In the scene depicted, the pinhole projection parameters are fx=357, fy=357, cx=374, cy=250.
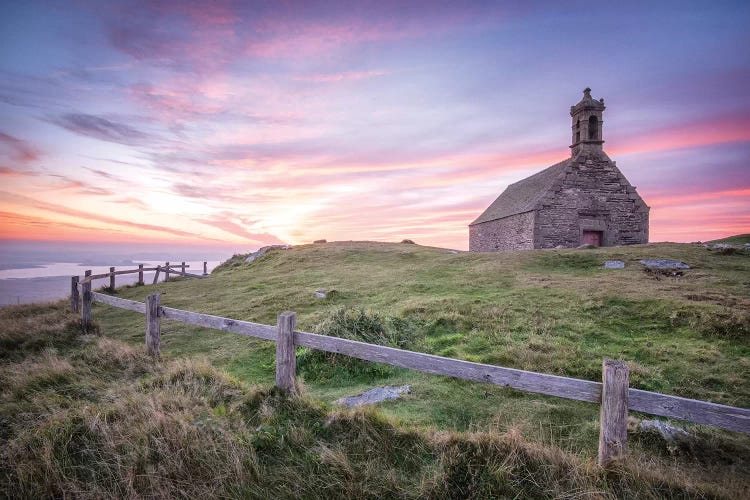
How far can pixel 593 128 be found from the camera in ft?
88.0

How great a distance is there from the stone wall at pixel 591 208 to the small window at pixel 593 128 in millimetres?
1470

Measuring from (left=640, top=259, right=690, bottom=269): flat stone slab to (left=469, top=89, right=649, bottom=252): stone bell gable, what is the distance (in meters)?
8.47

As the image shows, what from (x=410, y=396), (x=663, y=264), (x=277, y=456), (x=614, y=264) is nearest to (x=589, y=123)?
(x=614, y=264)

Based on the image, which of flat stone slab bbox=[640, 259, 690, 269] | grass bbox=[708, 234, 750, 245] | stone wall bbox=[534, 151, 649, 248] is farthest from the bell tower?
flat stone slab bbox=[640, 259, 690, 269]

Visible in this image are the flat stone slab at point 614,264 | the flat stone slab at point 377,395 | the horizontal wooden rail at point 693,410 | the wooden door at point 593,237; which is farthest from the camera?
the wooden door at point 593,237

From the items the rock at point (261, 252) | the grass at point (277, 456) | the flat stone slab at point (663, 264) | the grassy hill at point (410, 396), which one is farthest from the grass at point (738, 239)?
the rock at point (261, 252)

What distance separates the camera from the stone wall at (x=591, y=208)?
83.3ft

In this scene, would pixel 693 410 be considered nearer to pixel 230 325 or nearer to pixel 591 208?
pixel 230 325

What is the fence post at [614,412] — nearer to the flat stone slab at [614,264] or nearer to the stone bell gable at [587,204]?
the flat stone slab at [614,264]

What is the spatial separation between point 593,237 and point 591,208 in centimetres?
211

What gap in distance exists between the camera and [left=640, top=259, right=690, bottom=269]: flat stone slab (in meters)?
15.8

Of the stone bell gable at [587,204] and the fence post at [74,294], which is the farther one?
the stone bell gable at [587,204]

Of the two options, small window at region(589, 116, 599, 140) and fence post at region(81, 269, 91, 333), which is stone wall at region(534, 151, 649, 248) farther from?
fence post at region(81, 269, 91, 333)

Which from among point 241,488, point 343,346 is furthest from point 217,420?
point 343,346
